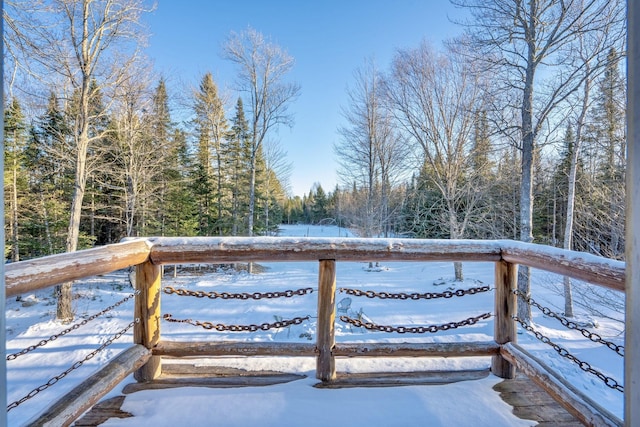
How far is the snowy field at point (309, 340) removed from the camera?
1727 mm

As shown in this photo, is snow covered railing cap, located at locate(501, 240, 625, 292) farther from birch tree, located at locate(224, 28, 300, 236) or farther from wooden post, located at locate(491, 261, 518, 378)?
birch tree, located at locate(224, 28, 300, 236)

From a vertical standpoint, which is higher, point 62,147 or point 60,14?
point 60,14

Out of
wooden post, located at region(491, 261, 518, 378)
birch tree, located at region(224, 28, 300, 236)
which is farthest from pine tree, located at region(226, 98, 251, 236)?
wooden post, located at region(491, 261, 518, 378)

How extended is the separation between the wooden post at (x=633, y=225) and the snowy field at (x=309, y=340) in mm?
1375

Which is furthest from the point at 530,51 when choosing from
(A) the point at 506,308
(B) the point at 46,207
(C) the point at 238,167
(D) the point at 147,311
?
(B) the point at 46,207

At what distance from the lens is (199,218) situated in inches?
660

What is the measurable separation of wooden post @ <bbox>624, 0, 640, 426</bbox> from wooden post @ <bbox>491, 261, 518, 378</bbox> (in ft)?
5.65

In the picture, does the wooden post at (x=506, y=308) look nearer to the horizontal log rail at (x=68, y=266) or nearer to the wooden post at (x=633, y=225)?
the wooden post at (x=633, y=225)

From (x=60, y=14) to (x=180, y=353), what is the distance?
9039 millimetres

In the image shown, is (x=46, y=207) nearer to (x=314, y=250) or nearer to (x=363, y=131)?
(x=363, y=131)

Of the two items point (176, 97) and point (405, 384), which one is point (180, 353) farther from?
point (176, 97)

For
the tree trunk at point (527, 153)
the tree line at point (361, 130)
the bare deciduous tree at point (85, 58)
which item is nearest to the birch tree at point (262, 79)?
the tree line at point (361, 130)

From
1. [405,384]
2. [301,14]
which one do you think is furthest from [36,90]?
[405,384]

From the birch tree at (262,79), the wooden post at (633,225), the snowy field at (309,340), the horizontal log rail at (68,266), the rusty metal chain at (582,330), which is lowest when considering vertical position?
the snowy field at (309,340)
